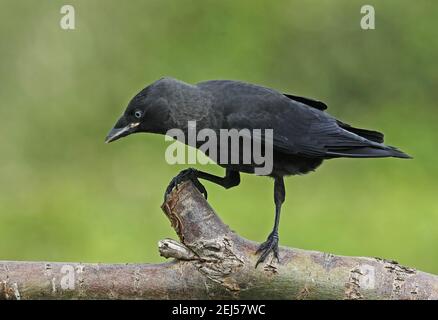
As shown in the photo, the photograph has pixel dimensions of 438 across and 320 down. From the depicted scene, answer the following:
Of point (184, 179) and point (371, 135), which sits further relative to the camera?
point (371, 135)

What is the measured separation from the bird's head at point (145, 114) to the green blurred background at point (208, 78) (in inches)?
75.2

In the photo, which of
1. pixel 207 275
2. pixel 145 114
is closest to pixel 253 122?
pixel 145 114

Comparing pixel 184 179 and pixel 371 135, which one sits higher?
pixel 371 135

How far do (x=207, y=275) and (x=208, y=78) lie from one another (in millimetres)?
2930

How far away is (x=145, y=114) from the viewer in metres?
2.98

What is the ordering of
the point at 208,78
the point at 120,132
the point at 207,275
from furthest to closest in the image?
the point at 208,78
the point at 120,132
the point at 207,275

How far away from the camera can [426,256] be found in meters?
4.86

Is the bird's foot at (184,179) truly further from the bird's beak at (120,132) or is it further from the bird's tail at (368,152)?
the bird's tail at (368,152)

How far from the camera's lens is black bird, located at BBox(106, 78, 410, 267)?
118 inches

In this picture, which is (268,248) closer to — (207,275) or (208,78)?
(207,275)

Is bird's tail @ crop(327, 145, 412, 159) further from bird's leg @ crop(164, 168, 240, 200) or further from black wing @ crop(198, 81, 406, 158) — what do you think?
bird's leg @ crop(164, 168, 240, 200)

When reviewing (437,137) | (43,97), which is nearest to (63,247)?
(43,97)

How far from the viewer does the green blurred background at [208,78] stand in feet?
16.6

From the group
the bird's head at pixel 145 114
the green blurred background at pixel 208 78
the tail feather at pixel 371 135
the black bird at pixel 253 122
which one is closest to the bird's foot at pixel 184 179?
the black bird at pixel 253 122
